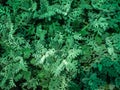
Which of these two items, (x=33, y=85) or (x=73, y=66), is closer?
(x=73, y=66)

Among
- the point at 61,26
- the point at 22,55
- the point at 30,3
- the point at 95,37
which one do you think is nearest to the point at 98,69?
the point at 95,37

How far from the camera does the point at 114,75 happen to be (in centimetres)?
389

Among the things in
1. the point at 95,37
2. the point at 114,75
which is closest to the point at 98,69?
the point at 114,75

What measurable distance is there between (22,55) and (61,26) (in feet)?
2.62

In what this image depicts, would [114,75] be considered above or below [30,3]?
below

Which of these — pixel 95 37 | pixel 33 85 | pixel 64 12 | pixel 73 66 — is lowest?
pixel 33 85

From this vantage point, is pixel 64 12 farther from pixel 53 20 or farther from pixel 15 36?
pixel 15 36

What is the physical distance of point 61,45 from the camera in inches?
155

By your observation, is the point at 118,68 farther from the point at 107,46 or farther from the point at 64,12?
the point at 64,12

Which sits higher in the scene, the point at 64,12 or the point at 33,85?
the point at 64,12

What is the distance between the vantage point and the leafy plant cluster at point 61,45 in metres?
3.88

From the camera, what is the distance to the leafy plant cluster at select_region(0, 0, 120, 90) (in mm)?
3879

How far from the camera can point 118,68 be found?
12.6 ft

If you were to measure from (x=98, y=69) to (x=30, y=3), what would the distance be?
5.10 ft
